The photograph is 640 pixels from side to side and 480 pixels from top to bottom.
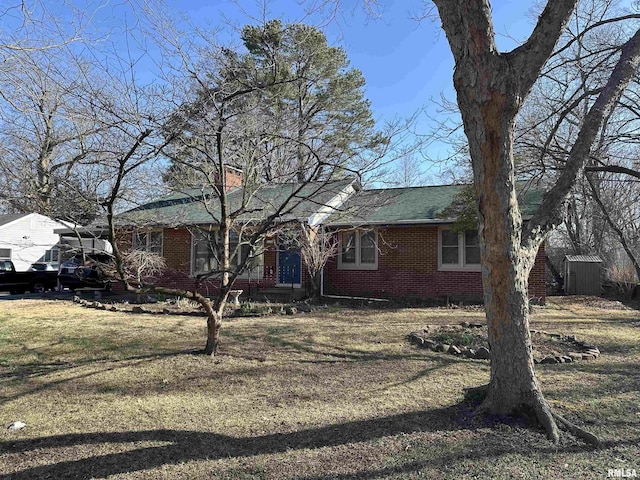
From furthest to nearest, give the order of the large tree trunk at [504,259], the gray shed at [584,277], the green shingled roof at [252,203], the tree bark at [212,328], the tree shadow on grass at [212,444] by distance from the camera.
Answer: the gray shed at [584,277], the green shingled roof at [252,203], the tree bark at [212,328], the large tree trunk at [504,259], the tree shadow on grass at [212,444]

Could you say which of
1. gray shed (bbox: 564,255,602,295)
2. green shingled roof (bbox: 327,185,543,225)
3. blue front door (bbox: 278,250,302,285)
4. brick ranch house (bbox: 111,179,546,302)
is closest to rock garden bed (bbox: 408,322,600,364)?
green shingled roof (bbox: 327,185,543,225)

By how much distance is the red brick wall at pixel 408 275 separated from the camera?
13531 millimetres

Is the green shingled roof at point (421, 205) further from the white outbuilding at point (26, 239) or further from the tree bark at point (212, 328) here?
the white outbuilding at point (26, 239)

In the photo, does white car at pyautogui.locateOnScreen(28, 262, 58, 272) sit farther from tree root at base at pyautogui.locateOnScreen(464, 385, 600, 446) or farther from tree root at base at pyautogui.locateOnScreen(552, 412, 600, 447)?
tree root at base at pyautogui.locateOnScreen(552, 412, 600, 447)

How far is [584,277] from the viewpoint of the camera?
58.1 feet

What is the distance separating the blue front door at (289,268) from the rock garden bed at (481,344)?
6514 millimetres

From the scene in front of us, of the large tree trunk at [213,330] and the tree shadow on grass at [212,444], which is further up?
the large tree trunk at [213,330]

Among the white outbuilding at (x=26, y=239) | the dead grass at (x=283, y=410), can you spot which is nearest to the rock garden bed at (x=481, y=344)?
the dead grass at (x=283, y=410)

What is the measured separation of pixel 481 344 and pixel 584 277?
42.2 feet

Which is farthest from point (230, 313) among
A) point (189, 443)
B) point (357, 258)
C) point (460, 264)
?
point (189, 443)

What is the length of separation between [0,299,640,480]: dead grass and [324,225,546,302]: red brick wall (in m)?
5.14

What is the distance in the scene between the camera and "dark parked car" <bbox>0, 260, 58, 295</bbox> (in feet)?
64.8

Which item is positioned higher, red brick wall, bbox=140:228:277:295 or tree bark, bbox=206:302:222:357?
red brick wall, bbox=140:228:277:295

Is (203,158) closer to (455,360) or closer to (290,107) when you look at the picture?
(290,107)
